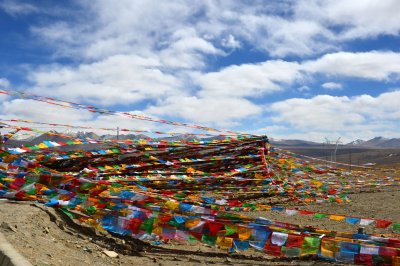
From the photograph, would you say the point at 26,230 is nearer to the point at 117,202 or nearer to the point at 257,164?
the point at 117,202

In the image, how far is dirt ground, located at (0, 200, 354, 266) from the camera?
554 centimetres

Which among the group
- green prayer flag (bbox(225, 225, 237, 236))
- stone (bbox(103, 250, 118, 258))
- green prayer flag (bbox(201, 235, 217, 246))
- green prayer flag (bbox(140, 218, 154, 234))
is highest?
green prayer flag (bbox(225, 225, 237, 236))

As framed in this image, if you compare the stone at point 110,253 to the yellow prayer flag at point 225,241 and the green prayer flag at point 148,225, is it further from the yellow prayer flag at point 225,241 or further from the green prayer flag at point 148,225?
the yellow prayer flag at point 225,241

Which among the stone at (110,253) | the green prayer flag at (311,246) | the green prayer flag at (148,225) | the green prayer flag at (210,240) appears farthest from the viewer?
the green prayer flag at (148,225)

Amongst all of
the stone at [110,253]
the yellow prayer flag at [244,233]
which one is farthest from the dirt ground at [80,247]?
the yellow prayer flag at [244,233]

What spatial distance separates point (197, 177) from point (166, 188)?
1253 mm

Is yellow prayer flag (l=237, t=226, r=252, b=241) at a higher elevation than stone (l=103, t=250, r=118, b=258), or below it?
higher

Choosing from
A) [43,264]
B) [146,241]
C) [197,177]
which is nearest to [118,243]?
[146,241]

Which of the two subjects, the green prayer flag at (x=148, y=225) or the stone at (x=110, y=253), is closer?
the stone at (x=110, y=253)

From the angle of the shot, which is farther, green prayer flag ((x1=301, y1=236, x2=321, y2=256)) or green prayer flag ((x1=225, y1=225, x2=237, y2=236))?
green prayer flag ((x1=225, y1=225, x2=237, y2=236))

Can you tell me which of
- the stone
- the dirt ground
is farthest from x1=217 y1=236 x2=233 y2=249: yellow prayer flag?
the stone

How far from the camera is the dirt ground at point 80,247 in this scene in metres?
5.54

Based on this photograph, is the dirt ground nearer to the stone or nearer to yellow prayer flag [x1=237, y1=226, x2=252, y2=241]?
the stone

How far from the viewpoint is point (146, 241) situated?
7242 millimetres
